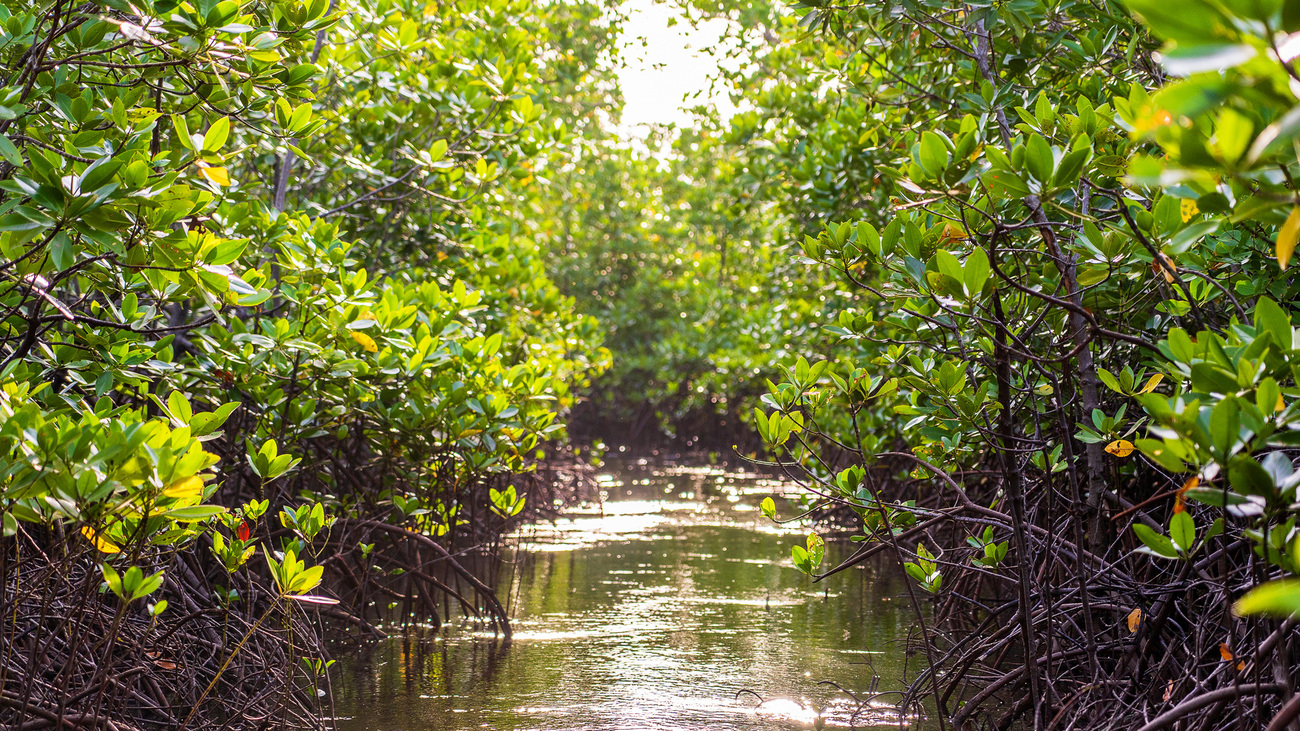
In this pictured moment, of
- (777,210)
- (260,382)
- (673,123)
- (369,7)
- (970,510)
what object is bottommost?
(970,510)

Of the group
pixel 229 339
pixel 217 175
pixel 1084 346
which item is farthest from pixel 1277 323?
pixel 229 339

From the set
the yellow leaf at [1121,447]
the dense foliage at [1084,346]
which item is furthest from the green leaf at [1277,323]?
the yellow leaf at [1121,447]

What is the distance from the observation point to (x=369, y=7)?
4277mm

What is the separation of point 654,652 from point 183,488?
262cm

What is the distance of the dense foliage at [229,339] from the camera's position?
1742 mm

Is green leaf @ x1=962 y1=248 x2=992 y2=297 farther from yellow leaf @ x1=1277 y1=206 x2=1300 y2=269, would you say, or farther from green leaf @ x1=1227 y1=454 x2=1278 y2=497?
yellow leaf @ x1=1277 y1=206 x2=1300 y2=269

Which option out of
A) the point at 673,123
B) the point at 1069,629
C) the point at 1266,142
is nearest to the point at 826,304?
the point at 673,123

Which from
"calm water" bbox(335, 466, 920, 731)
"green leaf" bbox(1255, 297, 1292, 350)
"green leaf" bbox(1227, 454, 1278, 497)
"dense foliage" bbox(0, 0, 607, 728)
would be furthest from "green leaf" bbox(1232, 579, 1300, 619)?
"calm water" bbox(335, 466, 920, 731)

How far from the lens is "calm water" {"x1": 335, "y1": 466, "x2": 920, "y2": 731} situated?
3.19 m

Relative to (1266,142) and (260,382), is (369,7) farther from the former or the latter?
(1266,142)

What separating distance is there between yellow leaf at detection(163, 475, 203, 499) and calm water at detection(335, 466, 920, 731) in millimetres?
1681

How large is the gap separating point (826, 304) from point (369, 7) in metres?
3.53

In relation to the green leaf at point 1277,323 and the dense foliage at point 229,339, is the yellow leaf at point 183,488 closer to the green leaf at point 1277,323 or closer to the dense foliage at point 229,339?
the dense foliage at point 229,339

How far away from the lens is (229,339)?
9.50 ft
